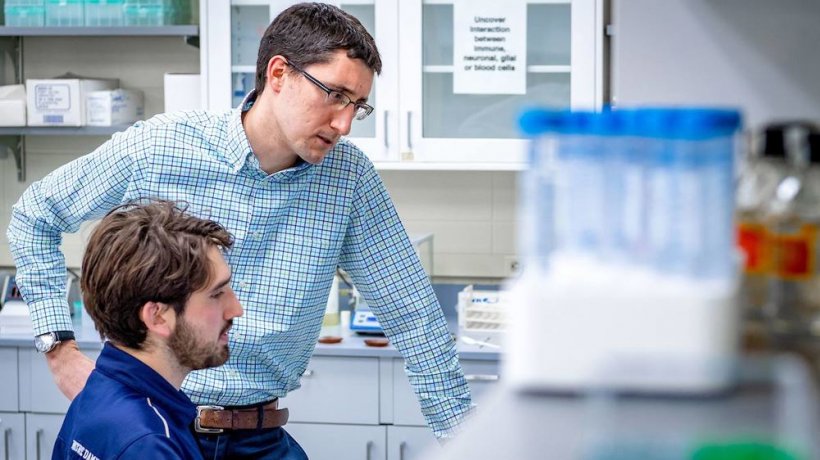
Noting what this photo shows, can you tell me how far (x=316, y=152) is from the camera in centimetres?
216

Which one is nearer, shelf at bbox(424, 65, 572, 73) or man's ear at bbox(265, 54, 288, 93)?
man's ear at bbox(265, 54, 288, 93)

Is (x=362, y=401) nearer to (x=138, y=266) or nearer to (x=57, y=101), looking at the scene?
(x=57, y=101)

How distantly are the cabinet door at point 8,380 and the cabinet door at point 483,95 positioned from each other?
1.48 m

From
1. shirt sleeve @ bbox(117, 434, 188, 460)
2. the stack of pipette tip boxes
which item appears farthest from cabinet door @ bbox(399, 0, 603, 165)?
the stack of pipette tip boxes

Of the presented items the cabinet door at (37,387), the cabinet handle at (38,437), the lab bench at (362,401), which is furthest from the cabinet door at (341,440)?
the cabinet handle at (38,437)

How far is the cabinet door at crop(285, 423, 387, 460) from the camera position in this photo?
141 inches

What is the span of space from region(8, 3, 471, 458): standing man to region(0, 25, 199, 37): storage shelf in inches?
61.8

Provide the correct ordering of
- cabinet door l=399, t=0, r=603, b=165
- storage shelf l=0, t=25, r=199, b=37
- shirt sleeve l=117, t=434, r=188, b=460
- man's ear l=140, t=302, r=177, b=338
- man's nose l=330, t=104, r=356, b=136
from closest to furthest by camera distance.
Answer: shirt sleeve l=117, t=434, r=188, b=460 < man's ear l=140, t=302, r=177, b=338 < man's nose l=330, t=104, r=356, b=136 < cabinet door l=399, t=0, r=603, b=165 < storage shelf l=0, t=25, r=199, b=37

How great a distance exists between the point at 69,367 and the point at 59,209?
13.7 inches

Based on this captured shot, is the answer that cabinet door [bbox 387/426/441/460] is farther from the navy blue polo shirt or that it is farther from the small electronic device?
the navy blue polo shirt

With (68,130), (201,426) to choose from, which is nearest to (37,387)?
(68,130)

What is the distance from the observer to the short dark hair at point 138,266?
200 centimetres

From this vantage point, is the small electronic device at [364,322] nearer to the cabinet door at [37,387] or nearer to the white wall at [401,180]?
the white wall at [401,180]

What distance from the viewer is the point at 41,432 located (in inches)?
148
